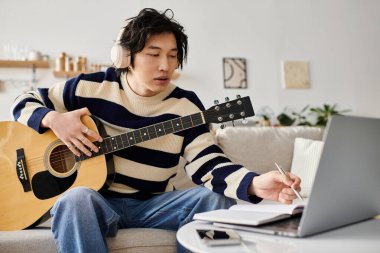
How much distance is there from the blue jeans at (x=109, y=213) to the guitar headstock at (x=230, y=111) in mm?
236

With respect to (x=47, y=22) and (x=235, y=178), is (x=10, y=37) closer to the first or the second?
(x=47, y=22)

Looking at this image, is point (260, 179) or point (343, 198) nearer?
point (343, 198)

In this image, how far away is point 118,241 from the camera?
45.7 inches

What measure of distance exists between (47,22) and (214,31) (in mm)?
1639

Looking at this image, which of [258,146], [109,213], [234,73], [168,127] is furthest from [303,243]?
[234,73]

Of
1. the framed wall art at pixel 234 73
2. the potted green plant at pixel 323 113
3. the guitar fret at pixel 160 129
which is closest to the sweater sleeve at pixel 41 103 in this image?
the guitar fret at pixel 160 129

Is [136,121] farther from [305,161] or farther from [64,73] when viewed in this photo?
[64,73]

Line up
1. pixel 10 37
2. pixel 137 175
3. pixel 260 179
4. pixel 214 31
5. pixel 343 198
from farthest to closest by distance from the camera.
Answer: pixel 214 31
pixel 10 37
pixel 137 175
pixel 260 179
pixel 343 198

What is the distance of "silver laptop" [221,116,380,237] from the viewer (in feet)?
2.10

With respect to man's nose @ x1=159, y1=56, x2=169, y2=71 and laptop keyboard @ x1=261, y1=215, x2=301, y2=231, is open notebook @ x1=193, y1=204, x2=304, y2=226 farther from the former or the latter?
man's nose @ x1=159, y1=56, x2=169, y2=71

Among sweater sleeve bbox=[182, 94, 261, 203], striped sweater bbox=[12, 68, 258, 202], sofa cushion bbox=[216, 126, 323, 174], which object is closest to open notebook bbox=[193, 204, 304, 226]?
sweater sleeve bbox=[182, 94, 261, 203]

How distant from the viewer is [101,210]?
3.44 feet

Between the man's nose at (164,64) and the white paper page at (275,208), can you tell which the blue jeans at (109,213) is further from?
the man's nose at (164,64)

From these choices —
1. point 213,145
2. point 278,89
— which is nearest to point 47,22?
point 278,89
